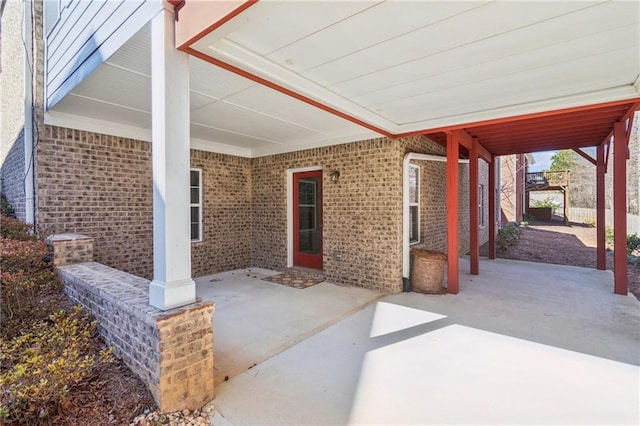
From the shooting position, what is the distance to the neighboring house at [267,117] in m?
2.39

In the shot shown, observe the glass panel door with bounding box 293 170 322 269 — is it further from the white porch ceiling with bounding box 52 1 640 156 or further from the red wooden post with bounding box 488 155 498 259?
the red wooden post with bounding box 488 155 498 259

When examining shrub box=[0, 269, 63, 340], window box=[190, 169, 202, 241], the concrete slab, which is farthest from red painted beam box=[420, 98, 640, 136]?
shrub box=[0, 269, 63, 340]

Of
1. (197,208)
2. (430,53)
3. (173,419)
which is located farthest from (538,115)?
(197,208)

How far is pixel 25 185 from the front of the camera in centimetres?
472

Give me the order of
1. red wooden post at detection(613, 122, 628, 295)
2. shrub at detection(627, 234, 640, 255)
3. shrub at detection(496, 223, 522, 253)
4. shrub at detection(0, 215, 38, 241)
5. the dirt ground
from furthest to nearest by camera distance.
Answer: shrub at detection(496, 223, 522, 253)
shrub at detection(627, 234, 640, 255)
the dirt ground
red wooden post at detection(613, 122, 628, 295)
shrub at detection(0, 215, 38, 241)

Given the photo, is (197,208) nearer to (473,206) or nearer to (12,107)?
(12,107)

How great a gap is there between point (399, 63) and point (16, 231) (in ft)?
18.0

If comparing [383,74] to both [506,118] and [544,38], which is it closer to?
[544,38]

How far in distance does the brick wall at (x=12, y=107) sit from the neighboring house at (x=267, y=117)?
3.1 inches

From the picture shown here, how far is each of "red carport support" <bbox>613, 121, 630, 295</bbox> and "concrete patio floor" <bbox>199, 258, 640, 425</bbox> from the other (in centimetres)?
69

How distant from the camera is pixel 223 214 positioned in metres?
7.11

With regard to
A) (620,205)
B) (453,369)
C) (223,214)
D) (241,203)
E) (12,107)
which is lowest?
(453,369)

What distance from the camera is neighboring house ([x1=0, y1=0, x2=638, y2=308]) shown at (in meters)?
2.39

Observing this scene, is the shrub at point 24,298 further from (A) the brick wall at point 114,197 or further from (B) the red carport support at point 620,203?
(B) the red carport support at point 620,203
